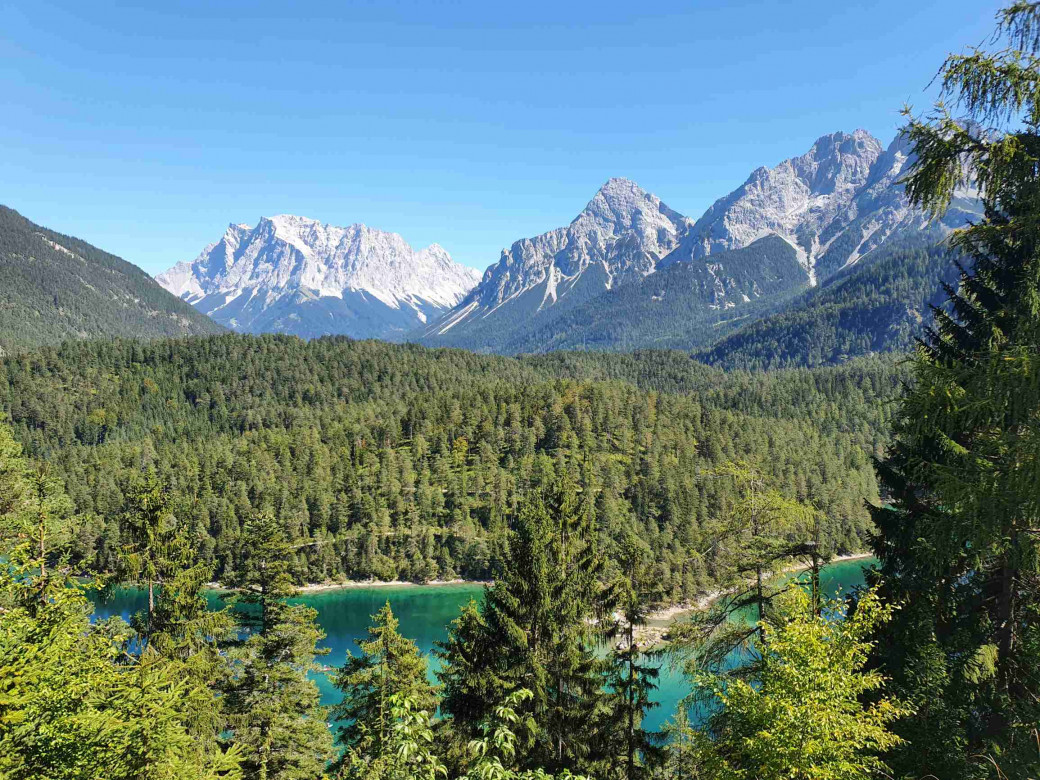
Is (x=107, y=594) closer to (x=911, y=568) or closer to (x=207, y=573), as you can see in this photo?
(x=207, y=573)

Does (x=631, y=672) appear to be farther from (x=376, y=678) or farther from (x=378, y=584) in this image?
(x=378, y=584)

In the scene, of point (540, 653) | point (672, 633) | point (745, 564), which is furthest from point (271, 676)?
point (745, 564)

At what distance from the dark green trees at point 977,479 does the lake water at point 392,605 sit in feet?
Result: 142

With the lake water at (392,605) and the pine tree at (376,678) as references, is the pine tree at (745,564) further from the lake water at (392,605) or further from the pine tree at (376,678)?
the lake water at (392,605)

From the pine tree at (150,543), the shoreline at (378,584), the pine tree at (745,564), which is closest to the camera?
the pine tree at (745,564)

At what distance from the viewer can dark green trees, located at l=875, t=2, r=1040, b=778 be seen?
19.8 feet

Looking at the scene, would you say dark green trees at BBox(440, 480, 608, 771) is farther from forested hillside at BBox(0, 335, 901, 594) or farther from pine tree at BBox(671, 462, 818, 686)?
forested hillside at BBox(0, 335, 901, 594)

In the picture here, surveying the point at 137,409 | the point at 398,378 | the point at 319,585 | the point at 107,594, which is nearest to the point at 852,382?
the point at 398,378

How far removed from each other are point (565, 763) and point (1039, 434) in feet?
50.7

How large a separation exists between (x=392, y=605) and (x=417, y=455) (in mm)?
36760

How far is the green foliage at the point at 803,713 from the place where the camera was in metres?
8.05

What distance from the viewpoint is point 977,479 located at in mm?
6230

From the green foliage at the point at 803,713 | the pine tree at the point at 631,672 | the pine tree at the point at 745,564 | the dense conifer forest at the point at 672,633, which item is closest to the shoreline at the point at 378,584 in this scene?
the dense conifer forest at the point at 672,633

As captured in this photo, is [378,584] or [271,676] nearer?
[271,676]
